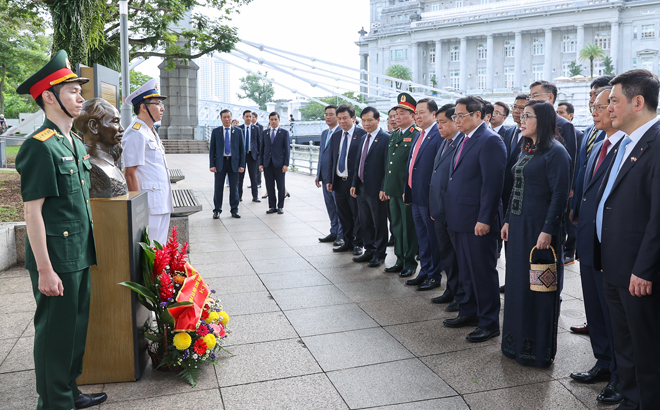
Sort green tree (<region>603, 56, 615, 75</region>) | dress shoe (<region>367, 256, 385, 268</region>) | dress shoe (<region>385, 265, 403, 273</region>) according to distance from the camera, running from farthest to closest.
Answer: green tree (<region>603, 56, 615, 75</region>)
dress shoe (<region>367, 256, 385, 268</region>)
dress shoe (<region>385, 265, 403, 273</region>)

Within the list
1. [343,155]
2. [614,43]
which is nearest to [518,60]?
[614,43]

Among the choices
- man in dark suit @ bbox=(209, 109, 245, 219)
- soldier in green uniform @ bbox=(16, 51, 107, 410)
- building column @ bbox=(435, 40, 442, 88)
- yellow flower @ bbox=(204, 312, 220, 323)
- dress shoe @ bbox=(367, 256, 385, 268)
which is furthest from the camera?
building column @ bbox=(435, 40, 442, 88)

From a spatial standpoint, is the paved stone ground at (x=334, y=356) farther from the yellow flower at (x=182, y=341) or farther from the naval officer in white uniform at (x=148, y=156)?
the naval officer in white uniform at (x=148, y=156)

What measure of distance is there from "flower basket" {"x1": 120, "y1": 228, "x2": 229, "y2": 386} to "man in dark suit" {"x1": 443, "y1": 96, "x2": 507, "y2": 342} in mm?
1840

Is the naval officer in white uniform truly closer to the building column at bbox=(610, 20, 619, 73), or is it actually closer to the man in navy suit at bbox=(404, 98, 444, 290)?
the man in navy suit at bbox=(404, 98, 444, 290)

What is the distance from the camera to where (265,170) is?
10391 mm

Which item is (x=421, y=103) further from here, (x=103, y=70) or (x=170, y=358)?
(x=170, y=358)

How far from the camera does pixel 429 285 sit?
17.0ft

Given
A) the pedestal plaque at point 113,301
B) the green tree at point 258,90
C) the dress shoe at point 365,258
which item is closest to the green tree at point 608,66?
the green tree at point 258,90

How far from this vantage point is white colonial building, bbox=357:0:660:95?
221 feet

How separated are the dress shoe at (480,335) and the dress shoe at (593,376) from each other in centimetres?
73

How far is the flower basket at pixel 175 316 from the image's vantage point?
327 centimetres

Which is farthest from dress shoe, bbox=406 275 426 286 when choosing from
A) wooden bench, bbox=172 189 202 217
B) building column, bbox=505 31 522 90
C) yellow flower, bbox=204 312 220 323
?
building column, bbox=505 31 522 90

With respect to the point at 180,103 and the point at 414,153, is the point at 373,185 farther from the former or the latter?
the point at 180,103
